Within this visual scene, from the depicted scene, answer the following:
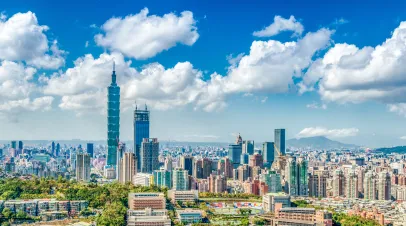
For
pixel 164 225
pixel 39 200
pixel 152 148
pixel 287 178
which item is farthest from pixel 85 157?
pixel 164 225

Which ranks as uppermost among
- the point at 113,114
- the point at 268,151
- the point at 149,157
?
the point at 113,114

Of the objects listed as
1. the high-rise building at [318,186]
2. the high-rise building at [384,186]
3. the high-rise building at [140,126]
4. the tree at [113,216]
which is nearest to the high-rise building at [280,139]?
the high-rise building at [140,126]

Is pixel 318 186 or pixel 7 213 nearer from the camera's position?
pixel 7 213

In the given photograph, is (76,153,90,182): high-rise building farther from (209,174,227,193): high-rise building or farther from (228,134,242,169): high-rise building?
(228,134,242,169): high-rise building

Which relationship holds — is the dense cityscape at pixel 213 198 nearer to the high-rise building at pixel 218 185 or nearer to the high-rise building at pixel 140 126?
the high-rise building at pixel 218 185

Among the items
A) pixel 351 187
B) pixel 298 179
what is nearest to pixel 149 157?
pixel 298 179

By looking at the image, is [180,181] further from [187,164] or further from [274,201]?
[187,164]
